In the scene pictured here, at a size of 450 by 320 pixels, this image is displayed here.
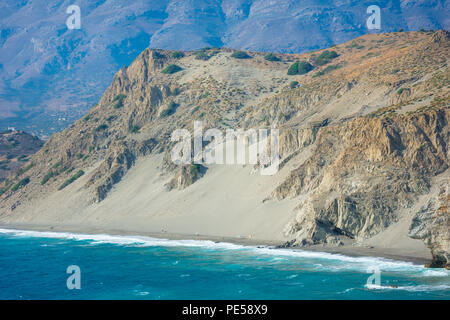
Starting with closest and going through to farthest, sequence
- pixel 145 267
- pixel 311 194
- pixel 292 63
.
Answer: pixel 145 267 → pixel 311 194 → pixel 292 63

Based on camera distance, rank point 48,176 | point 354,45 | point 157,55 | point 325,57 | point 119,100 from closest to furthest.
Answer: point 48,176 < point 325,57 < point 119,100 < point 354,45 < point 157,55

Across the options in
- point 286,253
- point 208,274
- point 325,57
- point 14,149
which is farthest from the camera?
point 14,149

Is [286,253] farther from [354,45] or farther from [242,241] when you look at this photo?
[354,45]

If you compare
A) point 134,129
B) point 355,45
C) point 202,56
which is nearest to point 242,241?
point 134,129

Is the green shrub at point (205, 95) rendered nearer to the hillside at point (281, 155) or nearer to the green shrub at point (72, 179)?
the hillside at point (281, 155)
